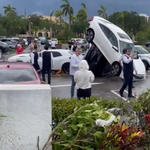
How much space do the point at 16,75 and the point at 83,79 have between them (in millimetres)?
1659

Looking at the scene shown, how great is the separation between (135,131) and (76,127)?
2.35 ft

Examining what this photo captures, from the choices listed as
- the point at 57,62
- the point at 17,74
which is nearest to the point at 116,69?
the point at 57,62

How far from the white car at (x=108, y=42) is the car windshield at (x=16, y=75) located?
8.43m

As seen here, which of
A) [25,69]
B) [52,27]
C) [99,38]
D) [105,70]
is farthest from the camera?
[52,27]

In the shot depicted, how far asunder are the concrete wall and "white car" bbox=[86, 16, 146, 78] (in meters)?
13.3

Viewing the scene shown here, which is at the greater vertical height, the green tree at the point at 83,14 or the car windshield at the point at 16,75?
the green tree at the point at 83,14

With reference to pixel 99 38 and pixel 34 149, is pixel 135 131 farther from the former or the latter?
pixel 99 38

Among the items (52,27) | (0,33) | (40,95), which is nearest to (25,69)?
(40,95)

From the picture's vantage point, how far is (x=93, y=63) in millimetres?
18484

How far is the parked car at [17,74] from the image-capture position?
920 cm

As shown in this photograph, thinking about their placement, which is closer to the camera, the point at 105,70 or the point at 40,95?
the point at 40,95

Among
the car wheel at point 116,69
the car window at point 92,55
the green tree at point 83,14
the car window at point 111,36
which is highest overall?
the green tree at point 83,14

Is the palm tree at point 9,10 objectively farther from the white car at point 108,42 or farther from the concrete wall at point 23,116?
the concrete wall at point 23,116

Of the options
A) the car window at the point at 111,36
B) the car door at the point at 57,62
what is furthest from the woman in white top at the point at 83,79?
the car door at the point at 57,62
